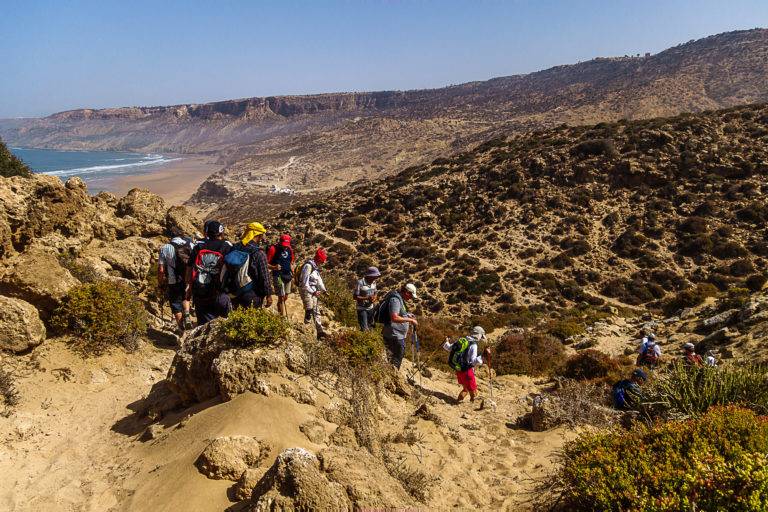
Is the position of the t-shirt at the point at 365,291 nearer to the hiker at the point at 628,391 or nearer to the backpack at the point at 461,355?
the backpack at the point at 461,355

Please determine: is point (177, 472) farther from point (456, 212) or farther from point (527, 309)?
point (456, 212)

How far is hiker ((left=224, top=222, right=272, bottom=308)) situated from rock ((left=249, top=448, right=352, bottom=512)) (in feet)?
9.41

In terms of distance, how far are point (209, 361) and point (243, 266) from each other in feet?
4.48

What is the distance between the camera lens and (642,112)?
7150cm

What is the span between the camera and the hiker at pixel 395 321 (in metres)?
6.32

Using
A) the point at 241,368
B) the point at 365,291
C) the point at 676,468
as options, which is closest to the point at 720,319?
the point at 365,291

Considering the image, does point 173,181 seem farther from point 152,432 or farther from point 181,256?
point 152,432

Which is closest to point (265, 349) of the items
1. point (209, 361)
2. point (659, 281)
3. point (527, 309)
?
point (209, 361)

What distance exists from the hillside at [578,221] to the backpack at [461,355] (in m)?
14.8

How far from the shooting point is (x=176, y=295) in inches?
276

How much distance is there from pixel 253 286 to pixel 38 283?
108 inches

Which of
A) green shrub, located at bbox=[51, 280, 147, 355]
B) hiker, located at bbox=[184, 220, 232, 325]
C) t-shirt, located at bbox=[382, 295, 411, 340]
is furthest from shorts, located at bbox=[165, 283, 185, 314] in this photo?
t-shirt, located at bbox=[382, 295, 411, 340]

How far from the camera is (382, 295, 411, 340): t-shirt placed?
6.32 meters

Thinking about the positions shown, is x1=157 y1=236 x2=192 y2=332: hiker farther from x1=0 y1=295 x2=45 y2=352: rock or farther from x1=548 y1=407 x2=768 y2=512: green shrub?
x1=548 y1=407 x2=768 y2=512: green shrub
